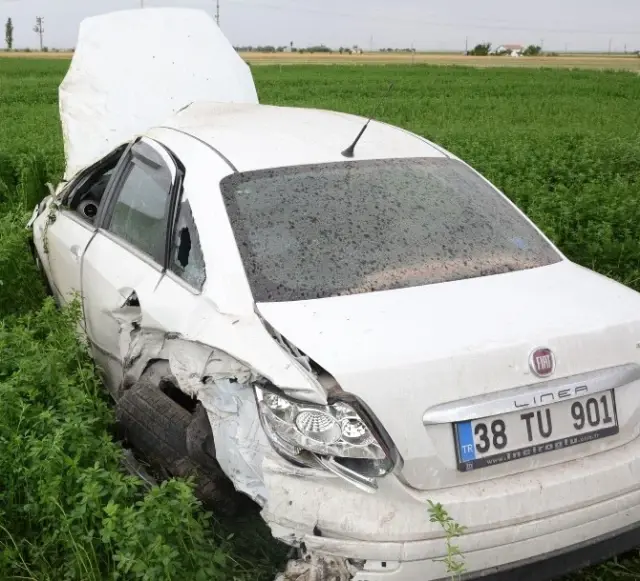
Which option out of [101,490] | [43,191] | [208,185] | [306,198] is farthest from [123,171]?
[43,191]

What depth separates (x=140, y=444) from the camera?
355 cm

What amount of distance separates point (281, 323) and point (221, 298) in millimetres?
347

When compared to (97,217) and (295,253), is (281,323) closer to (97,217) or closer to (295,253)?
(295,253)

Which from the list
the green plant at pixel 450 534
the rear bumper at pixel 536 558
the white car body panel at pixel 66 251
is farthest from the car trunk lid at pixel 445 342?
the white car body panel at pixel 66 251

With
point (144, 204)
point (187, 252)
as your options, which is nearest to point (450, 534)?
point (187, 252)

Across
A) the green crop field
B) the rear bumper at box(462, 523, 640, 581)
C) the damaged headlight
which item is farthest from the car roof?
the rear bumper at box(462, 523, 640, 581)

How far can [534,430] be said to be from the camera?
2699mm

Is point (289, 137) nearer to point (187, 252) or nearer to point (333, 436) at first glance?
point (187, 252)

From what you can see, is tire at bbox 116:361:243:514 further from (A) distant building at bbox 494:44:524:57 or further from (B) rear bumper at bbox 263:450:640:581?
(A) distant building at bbox 494:44:524:57

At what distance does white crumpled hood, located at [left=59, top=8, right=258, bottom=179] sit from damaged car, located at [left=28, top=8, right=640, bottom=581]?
6.56ft

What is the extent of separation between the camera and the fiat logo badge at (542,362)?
8.94ft

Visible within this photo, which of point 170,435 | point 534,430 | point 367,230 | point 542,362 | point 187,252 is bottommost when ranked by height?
point 170,435

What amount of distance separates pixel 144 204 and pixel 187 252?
2.24ft

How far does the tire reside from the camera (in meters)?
3.04
